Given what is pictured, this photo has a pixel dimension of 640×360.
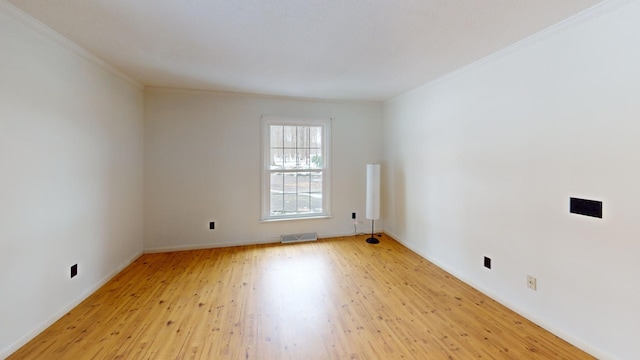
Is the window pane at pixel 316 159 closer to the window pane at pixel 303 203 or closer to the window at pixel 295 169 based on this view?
the window at pixel 295 169

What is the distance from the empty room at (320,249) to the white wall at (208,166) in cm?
3

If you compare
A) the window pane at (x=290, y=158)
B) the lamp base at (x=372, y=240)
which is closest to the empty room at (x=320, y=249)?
the lamp base at (x=372, y=240)

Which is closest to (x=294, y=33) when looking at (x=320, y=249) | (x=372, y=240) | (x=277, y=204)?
(x=277, y=204)

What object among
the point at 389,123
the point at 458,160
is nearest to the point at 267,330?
the point at 458,160

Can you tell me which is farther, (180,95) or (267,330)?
(180,95)

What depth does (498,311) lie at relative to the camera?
2430 millimetres

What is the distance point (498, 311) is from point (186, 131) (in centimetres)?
428

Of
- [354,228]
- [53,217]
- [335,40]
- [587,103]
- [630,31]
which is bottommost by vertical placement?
[354,228]

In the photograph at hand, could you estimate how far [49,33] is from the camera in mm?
2107

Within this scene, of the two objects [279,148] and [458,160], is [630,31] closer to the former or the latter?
[458,160]

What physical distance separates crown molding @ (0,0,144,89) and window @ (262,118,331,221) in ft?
6.65

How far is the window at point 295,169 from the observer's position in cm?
Answer: 433

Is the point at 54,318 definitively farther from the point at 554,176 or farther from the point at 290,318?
the point at 554,176

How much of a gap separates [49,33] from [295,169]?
10.1ft
